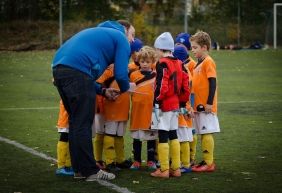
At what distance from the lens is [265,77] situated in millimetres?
24891

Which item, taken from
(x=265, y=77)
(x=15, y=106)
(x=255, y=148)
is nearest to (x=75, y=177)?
(x=255, y=148)

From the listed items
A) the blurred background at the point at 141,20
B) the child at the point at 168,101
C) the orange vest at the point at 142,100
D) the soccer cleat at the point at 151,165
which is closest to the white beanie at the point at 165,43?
the child at the point at 168,101

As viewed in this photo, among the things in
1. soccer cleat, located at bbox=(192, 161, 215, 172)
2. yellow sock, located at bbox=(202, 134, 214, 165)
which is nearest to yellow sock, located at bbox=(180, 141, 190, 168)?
soccer cleat, located at bbox=(192, 161, 215, 172)

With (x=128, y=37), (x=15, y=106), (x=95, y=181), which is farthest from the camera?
(x=15, y=106)

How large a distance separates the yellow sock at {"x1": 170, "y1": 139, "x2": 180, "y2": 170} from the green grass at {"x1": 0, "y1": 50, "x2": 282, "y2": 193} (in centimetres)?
17

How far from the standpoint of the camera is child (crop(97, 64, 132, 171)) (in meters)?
9.86

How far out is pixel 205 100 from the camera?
9.96 meters

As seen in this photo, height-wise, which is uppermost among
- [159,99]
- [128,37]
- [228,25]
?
[128,37]

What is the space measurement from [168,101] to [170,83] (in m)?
0.20

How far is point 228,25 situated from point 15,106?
84.7 ft

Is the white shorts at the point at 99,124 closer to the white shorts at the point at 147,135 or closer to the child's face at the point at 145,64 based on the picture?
the white shorts at the point at 147,135

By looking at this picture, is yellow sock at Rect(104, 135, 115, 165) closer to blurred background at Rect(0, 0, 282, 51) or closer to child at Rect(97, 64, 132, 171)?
child at Rect(97, 64, 132, 171)

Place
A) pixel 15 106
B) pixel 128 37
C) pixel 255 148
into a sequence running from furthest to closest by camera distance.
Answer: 1. pixel 15 106
2. pixel 255 148
3. pixel 128 37

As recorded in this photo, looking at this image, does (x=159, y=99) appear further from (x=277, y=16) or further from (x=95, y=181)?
(x=277, y=16)
